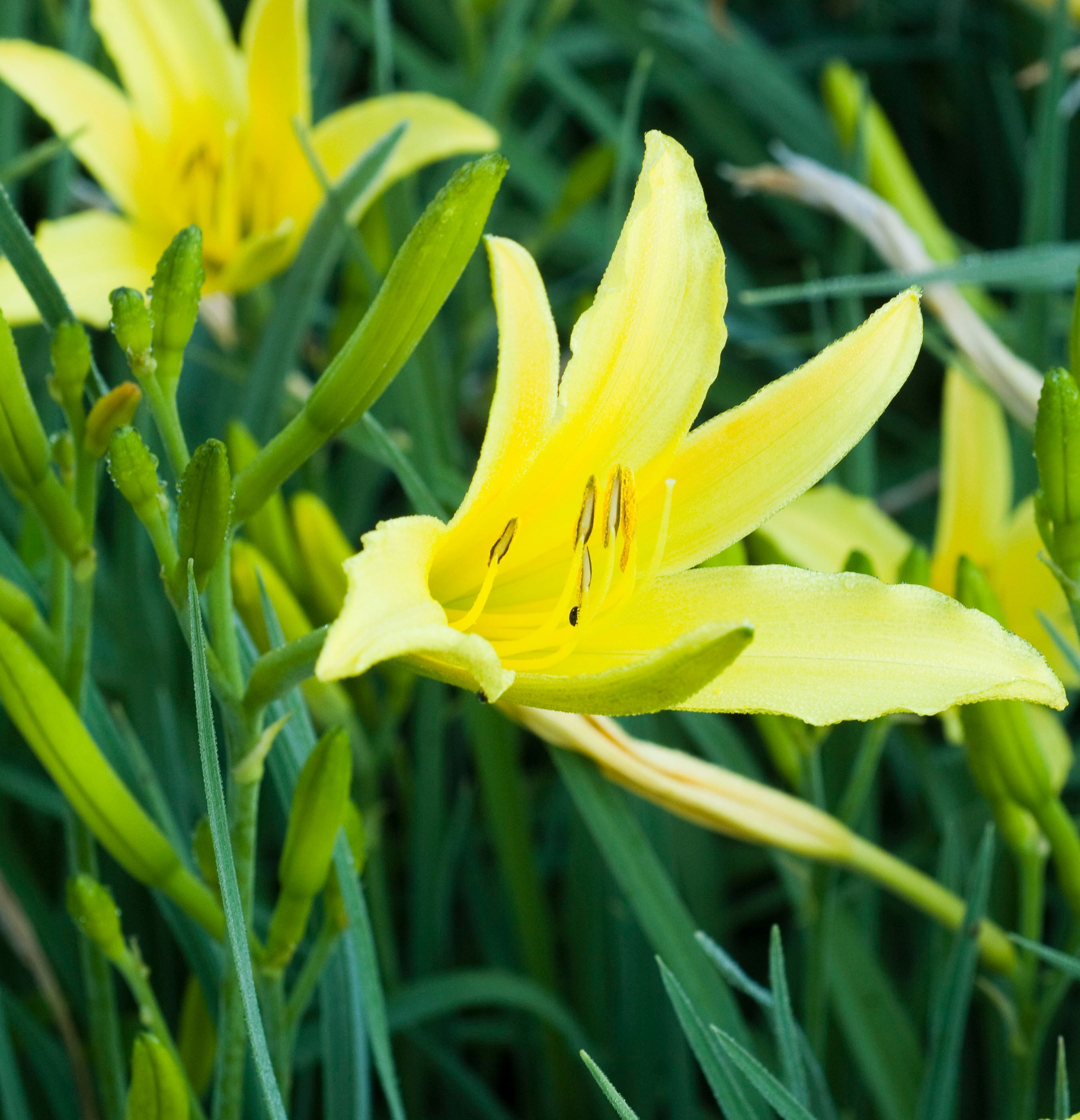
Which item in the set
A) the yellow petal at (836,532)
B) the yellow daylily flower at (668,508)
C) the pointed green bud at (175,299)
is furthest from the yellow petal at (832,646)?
the yellow petal at (836,532)

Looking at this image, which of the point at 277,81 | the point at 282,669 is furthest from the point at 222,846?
the point at 277,81

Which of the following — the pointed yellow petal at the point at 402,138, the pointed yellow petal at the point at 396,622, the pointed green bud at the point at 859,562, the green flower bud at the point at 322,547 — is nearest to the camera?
the pointed yellow petal at the point at 396,622

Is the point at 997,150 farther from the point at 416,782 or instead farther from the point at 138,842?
the point at 138,842

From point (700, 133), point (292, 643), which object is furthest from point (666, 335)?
point (700, 133)

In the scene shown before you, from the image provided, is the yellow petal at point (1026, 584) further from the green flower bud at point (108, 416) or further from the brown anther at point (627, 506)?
the green flower bud at point (108, 416)

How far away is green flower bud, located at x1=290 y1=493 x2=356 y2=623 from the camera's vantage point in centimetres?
83

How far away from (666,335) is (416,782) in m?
0.54

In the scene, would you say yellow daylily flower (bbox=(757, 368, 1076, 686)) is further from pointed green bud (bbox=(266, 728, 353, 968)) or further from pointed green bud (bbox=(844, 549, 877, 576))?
pointed green bud (bbox=(266, 728, 353, 968))

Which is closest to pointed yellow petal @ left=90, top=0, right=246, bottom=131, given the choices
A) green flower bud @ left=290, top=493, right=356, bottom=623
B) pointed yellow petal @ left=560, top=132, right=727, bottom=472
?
green flower bud @ left=290, top=493, right=356, bottom=623

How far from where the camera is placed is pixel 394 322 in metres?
0.51

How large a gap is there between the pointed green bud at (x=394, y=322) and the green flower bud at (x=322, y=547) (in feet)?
0.97

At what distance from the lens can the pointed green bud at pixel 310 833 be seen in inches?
21.3

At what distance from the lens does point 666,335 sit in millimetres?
544

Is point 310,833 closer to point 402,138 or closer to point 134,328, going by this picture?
point 134,328
